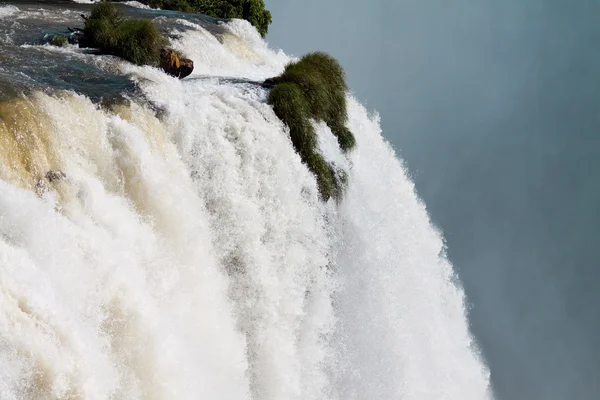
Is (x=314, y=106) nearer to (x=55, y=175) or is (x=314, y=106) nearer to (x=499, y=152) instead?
(x=55, y=175)

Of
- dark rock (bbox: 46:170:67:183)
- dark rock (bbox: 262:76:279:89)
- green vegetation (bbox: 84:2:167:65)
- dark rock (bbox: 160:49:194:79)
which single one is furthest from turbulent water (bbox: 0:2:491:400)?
green vegetation (bbox: 84:2:167:65)

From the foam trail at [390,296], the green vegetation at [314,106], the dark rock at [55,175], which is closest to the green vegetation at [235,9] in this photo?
the foam trail at [390,296]

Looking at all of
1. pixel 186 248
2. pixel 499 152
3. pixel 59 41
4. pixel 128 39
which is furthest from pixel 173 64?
pixel 499 152

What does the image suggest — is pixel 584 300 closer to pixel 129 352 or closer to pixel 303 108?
pixel 303 108

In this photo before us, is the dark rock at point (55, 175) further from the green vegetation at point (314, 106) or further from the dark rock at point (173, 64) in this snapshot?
the dark rock at point (173, 64)

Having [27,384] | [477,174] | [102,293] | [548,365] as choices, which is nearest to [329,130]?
[102,293]

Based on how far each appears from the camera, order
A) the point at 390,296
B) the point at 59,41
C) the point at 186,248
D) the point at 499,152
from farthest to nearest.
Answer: the point at 499,152 < the point at 390,296 < the point at 59,41 < the point at 186,248

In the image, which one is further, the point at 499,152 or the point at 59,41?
the point at 499,152
